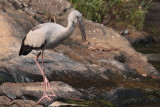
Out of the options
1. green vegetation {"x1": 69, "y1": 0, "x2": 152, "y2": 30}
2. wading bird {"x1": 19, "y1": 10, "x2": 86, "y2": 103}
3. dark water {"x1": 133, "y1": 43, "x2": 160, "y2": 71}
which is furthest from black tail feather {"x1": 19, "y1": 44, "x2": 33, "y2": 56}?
green vegetation {"x1": 69, "y1": 0, "x2": 152, "y2": 30}

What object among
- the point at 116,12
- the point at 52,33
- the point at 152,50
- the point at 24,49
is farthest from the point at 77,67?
the point at 116,12

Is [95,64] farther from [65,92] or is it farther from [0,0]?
[0,0]

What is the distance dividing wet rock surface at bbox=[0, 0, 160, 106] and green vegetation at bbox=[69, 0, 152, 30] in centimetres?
155

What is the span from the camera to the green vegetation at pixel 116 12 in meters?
11.9

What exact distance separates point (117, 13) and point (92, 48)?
4.09 metres

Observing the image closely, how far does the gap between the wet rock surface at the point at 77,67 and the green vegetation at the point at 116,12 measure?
155 cm

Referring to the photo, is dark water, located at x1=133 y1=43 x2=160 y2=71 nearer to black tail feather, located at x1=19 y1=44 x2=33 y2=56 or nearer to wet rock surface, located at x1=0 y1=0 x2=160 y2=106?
wet rock surface, located at x1=0 y1=0 x2=160 y2=106

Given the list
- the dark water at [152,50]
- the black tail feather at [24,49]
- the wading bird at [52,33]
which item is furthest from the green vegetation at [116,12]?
the wading bird at [52,33]

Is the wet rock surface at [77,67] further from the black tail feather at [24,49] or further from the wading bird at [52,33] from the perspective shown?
the wading bird at [52,33]

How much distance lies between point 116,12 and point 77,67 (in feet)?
19.7

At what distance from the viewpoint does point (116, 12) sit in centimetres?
1297

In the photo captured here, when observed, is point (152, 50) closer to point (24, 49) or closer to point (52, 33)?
point (24, 49)

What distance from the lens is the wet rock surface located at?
6.17 m

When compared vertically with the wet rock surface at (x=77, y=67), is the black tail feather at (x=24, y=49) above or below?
above
